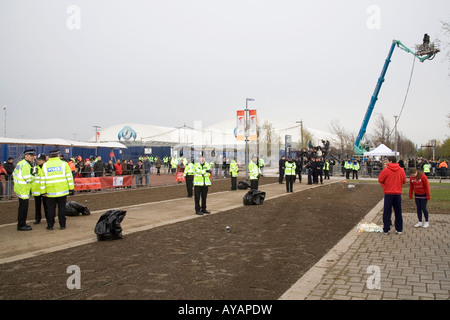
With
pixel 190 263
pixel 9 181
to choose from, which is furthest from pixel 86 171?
pixel 190 263

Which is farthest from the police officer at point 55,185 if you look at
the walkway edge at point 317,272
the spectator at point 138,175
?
the spectator at point 138,175

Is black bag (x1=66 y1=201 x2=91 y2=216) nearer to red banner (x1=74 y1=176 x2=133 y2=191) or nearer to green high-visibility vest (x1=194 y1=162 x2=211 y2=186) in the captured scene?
green high-visibility vest (x1=194 y1=162 x2=211 y2=186)

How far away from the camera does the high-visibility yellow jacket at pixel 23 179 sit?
8758mm

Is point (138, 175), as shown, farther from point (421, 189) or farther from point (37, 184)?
point (421, 189)

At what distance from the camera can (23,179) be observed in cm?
887

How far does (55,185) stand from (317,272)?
6.52 m

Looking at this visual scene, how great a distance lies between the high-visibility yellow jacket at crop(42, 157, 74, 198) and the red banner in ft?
31.5

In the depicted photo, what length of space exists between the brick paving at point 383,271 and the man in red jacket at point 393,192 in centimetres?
29

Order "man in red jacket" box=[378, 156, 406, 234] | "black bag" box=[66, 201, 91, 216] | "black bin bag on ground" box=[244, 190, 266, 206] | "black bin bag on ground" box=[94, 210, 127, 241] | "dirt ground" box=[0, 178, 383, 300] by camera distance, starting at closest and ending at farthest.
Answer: "dirt ground" box=[0, 178, 383, 300], "black bin bag on ground" box=[94, 210, 127, 241], "man in red jacket" box=[378, 156, 406, 234], "black bag" box=[66, 201, 91, 216], "black bin bag on ground" box=[244, 190, 266, 206]

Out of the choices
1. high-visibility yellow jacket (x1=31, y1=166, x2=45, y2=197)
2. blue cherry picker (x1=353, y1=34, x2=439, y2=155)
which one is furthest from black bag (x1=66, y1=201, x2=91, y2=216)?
blue cherry picker (x1=353, y1=34, x2=439, y2=155)

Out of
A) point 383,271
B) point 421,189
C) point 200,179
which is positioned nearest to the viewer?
point 383,271

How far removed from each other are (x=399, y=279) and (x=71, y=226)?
25.7ft

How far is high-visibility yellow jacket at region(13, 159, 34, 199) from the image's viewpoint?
8.76m
